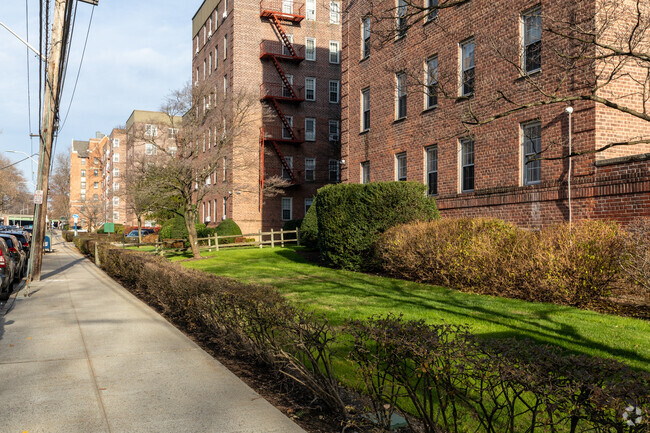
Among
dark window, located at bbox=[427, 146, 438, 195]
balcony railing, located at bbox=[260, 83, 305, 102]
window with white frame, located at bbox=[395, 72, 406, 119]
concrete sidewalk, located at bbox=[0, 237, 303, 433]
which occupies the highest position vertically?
balcony railing, located at bbox=[260, 83, 305, 102]

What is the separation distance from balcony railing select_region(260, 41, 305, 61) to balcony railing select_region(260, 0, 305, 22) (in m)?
2.07

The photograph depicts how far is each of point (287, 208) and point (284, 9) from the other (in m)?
16.1

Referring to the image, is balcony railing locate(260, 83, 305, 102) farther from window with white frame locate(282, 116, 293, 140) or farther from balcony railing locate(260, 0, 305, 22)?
balcony railing locate(260, 0, 305, 22)

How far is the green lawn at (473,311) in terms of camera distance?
704 centimetres

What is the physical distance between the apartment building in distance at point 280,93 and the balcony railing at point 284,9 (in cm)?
8

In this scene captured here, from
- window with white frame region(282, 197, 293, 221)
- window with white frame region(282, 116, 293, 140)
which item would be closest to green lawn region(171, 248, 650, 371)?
window with white frame region(282, 197, 293, 221)

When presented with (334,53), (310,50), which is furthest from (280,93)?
(334,53)

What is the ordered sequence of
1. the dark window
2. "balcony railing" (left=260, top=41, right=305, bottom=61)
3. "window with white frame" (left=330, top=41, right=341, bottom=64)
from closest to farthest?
the dark window, "balcony railing" (left=260, top=41, right=305, bottom=61), "window with white frame" (left=330, top=41, right=341, bottom=64)

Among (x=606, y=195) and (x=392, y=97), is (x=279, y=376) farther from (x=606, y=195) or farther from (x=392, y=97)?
(x=392, y=97)

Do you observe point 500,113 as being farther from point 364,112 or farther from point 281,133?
point 281,133

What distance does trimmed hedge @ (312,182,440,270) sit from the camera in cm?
1608

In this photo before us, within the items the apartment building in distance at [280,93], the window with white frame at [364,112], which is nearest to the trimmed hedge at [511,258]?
the window with white frame at [364,112]

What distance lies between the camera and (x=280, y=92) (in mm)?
41906

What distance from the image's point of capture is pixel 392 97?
22.0 m
